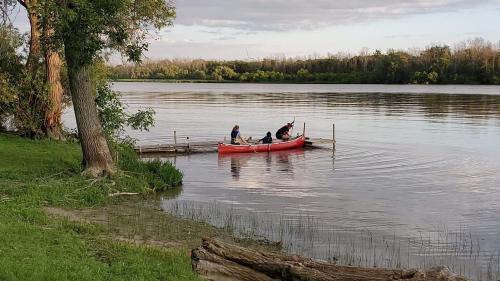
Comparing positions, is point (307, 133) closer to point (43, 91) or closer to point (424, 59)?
point (43, 91)

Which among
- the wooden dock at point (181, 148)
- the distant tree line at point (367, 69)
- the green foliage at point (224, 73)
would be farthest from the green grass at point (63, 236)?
the green foliage at point (224, 73)

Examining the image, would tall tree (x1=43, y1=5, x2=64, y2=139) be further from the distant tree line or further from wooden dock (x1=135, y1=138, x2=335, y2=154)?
the distant tree line

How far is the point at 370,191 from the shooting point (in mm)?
23719

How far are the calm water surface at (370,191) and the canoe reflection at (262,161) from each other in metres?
0.06

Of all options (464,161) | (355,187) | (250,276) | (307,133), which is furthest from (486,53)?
(250,276)

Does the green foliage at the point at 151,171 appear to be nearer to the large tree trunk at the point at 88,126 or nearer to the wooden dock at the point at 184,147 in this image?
the large tree trunk at the point at 88,126

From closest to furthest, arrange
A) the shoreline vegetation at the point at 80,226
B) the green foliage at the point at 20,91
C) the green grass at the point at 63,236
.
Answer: the green grass at the point at 63,236 → the shoreline vegetation at the point at 80,226 → the green foliage at the point at 20,91

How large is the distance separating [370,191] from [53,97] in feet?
48.5

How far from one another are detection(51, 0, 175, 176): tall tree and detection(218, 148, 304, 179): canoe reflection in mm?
9348

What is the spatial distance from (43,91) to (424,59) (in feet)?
388

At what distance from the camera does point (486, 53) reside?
127m

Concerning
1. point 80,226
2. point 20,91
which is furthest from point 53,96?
point 80,226

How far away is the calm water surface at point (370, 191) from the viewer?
51.3ft

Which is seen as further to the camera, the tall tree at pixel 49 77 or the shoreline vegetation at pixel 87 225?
the tall tree at pixel 49 77
